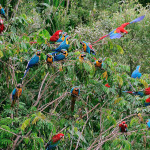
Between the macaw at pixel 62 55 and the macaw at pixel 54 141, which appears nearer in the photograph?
the macaw at pixel 54 141

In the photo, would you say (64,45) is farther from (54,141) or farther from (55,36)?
(54,141)

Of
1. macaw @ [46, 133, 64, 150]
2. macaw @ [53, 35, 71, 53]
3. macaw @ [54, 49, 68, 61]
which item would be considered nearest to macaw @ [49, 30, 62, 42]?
macaw @ [53, 35, 71, 53]

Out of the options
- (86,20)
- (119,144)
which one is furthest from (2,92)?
(86,20)

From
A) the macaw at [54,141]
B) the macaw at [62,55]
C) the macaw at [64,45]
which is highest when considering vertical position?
the macaw at [64,45]

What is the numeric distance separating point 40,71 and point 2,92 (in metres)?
1.36

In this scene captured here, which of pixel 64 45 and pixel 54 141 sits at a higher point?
pixel 64 45

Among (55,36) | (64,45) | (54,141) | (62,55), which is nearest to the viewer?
(54,141)

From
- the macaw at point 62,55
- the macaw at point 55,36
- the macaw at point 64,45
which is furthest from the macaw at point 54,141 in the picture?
the macaw at point 55,36

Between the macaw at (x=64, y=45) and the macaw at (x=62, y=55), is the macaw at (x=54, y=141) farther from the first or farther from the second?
the macaw at (x=64, y=45)

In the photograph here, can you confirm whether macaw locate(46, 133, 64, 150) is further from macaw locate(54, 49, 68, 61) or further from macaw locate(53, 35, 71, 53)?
macaw locate(53, 35, 71, 53)

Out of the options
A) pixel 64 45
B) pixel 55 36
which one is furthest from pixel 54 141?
pixel 55 36

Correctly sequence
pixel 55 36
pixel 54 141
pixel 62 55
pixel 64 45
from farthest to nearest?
pixel 55 36, pixel 64 45, pixel 62 55, pixel 54 141

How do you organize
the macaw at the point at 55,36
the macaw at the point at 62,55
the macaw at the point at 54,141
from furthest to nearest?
the macaw at the point at 55,36 → the macaw at the point at 62,55 → the macaw at the point at 54,141

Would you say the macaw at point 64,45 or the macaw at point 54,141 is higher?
the macaw at point 64,45
